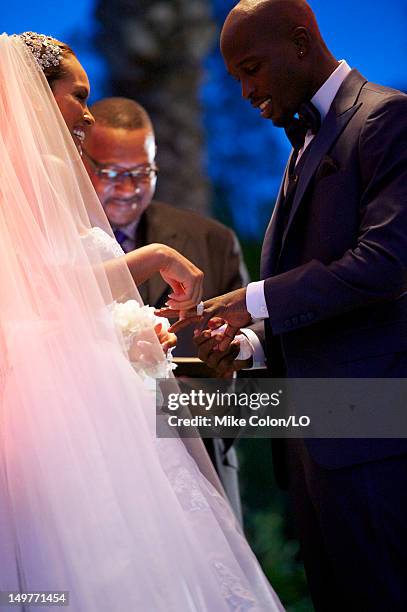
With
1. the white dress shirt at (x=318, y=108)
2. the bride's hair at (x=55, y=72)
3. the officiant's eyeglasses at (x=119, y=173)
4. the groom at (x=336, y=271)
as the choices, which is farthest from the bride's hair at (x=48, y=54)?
the officiant's eyeglasses at (x=119, y=173)

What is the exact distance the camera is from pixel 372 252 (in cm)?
204

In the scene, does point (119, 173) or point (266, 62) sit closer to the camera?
point (266, 62)

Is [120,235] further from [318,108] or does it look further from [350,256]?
[350,256]

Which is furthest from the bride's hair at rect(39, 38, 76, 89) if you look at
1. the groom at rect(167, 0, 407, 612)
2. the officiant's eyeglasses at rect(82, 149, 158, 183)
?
the officiant's eyeglasses at rect(82, 149, 158, 183)

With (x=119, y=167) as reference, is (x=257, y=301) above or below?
below

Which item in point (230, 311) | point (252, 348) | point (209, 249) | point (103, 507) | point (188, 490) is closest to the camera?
point (103, 507)

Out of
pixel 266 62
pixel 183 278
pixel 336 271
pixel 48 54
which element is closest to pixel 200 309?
pixel 183 278

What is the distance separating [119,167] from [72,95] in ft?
3.06

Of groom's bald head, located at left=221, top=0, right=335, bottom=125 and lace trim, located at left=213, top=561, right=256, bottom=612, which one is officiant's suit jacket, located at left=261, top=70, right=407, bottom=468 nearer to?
groom's bald head, located at left=221, top=0, right=335, bottom=125

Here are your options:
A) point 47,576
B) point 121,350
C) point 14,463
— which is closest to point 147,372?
point 121,350

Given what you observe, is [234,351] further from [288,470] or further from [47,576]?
[47,576]

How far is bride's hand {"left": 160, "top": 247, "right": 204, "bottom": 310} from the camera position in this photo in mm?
2344

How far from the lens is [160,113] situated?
411 centimetres

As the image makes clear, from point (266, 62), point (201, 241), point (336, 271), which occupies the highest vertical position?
point (201, 241)
